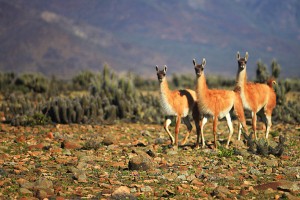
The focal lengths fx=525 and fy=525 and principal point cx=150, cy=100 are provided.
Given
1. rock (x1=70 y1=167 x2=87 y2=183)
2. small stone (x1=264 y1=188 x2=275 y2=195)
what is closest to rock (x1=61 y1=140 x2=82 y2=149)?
A: rock (x1=70 y1=167 x2=87 y2=183)

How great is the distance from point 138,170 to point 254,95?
16.6 ft

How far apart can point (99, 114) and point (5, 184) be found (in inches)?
389

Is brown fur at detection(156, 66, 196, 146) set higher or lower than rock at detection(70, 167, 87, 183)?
higher

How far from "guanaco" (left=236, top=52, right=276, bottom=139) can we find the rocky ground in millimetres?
1154

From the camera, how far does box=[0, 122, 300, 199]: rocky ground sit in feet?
26.6

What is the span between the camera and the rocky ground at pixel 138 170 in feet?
26.6

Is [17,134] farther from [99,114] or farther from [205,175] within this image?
[205,175]

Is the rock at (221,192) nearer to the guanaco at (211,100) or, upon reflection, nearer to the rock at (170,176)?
the rock at (170,176)

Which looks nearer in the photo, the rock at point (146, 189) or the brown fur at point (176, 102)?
the rock at point (146, 189)

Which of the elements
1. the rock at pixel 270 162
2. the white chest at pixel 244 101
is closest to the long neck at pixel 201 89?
the white chest at pixel 244 101

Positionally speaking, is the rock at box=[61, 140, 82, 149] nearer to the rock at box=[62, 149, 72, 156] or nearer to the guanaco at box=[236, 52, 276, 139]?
the rock at box=[62, 149, 72, 156]

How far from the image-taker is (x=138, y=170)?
9.59 m

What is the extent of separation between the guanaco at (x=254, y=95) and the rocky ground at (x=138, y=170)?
1.15 meters

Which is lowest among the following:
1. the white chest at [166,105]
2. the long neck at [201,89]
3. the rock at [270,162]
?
the rock at [270,162]
